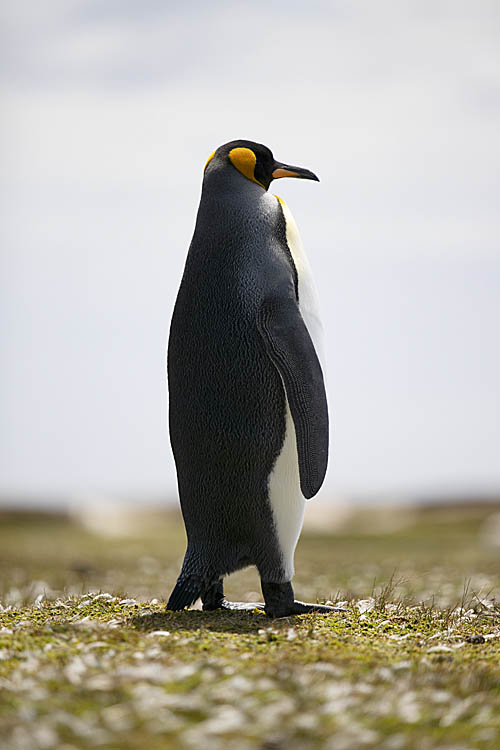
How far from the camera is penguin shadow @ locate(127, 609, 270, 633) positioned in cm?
581

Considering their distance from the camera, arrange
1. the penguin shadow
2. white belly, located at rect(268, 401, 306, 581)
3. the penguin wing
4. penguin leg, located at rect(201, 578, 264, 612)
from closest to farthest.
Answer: the penguin shadow < the penguin wing < white belly, located at rect(268, 401, 306, 581) < penguin leg, located at rect(201, 578, 264, 612)

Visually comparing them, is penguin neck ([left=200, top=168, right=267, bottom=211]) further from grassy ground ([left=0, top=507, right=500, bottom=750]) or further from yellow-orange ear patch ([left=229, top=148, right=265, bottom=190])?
grassy ground ([left=0, top=507, right=500, bottom=750])

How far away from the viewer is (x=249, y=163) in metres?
7.06

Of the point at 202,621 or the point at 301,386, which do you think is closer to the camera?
the point at 202,621

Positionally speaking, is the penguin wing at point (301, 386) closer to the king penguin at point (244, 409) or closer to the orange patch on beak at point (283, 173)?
the king penguin at point (244, 409)

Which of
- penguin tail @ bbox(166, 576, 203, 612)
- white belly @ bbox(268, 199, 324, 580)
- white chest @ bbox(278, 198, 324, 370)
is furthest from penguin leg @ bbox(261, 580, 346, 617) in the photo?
white chest @ bbox(278, 198, 324, 370)

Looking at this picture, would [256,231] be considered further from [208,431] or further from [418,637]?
[418,637]

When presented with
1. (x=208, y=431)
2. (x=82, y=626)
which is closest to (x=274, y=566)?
(x=208, y=431)

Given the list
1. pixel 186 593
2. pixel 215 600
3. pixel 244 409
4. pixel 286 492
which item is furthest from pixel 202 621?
pixel 244 409

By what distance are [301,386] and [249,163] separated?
6.25ft

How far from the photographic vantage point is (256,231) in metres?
6.73

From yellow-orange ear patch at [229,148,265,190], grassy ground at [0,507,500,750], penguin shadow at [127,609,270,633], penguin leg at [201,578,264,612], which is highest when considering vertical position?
yellow-orange ear patch at [229,148,265,190]

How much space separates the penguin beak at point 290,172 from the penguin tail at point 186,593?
329 cm

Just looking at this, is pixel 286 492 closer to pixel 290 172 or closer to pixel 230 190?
pixel 230 190
